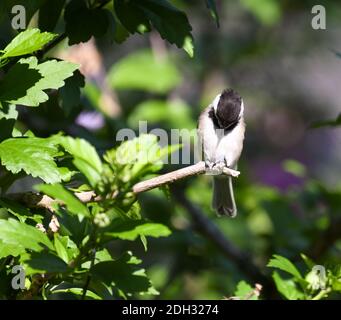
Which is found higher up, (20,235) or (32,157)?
(32,157)

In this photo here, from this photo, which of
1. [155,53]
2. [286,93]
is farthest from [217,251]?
[286,93]

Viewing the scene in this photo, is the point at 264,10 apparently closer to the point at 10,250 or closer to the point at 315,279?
the point at 315,279

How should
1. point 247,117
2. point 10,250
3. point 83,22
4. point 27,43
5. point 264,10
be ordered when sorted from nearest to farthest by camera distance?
1. point 10,250
2. point 27,43
3. point 83,22
4. point 264,10
5. point 247,117

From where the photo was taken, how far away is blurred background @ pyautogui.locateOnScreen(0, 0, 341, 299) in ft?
9.43

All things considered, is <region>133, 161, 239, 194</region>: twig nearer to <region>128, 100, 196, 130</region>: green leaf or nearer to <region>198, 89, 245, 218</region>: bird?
<region>198, 89, 245, 218</region>: bird

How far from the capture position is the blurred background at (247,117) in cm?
287

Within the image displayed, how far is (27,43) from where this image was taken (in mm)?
1479

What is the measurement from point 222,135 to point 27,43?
1.06m

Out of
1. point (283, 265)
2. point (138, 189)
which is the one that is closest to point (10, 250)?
point (138, 189)

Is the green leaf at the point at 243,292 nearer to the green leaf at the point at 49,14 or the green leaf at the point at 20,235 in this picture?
the green leaf at the point at 20,235

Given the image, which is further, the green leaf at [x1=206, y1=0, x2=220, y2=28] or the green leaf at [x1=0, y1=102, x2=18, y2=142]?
the green leaf at [x1=206, y1=0, x2=220, y2=28]

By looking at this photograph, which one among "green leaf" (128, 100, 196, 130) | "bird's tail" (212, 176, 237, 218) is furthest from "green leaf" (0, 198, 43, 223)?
"green leaf" (128, 100, 196, 130)

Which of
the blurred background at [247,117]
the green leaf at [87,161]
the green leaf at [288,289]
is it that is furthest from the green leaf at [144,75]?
the green leaf at [87,161]

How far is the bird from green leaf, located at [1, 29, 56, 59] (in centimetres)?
85
